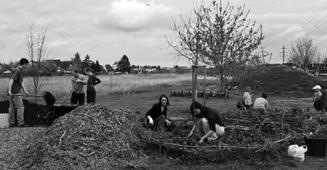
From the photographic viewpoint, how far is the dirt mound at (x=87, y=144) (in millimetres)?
5836

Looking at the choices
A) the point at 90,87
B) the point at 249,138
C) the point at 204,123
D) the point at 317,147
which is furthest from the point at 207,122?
the point at 90,87

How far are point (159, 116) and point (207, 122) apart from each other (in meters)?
1.31

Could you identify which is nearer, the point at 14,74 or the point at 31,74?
the point at 14,74

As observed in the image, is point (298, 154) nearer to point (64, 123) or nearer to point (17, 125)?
point (64, 123)

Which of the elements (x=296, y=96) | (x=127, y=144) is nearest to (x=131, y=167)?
(x=127, y=144)

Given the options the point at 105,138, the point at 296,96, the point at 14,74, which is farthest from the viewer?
the point at 296,96

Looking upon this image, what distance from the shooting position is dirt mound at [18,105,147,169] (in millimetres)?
5836

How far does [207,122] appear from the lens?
758cm

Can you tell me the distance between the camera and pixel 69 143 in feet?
20.4

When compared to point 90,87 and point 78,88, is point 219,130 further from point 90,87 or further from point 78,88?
point 90,87

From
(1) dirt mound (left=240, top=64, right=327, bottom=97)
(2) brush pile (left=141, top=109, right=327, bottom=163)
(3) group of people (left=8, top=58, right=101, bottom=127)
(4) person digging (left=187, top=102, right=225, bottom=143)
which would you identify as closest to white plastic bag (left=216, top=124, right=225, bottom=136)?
(4) person digging (left=187, top=102, right=225, bottom=143)

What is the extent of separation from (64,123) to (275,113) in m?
5.97

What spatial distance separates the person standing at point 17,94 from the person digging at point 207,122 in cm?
434

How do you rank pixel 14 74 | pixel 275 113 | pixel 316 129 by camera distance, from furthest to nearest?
pixel 275 113 < pixel 14 74 < pixel 316 129
